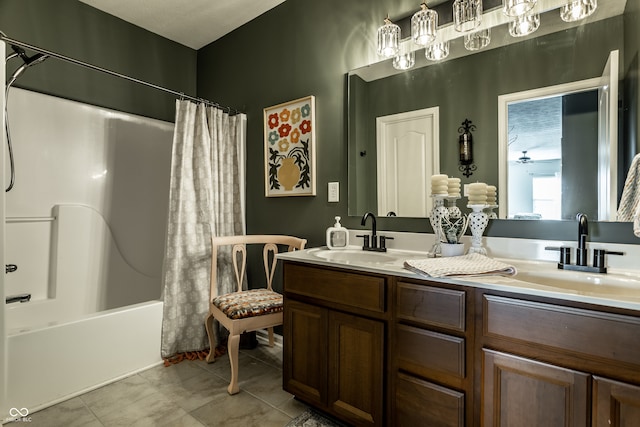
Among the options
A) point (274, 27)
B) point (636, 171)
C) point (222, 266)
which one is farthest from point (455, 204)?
point (274, 27)

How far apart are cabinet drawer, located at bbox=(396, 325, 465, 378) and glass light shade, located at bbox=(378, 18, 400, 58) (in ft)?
4.84

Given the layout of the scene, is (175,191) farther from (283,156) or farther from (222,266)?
(283,156)

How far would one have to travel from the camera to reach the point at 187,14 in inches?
101

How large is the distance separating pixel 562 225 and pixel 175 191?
224cm

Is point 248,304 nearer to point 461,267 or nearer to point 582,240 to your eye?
point 461,267

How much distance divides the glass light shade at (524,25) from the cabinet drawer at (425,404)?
155 centimetres

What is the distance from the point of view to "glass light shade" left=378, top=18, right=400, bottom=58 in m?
1.81

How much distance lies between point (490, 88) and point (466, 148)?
299 millimetres

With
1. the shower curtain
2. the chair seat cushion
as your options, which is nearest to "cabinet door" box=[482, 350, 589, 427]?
the chair seat cushion

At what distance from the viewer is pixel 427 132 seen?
174cm

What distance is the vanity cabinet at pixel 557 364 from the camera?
0.87 m

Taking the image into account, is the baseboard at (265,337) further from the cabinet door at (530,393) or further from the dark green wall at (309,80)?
the cabinet door at (530,393)

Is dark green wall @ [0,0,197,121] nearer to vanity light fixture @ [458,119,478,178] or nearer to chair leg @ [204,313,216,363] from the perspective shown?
chair leg @ [204,313,216,363]

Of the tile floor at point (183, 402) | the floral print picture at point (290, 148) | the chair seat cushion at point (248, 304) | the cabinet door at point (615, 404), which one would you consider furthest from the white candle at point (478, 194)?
the tile floor at point (183, 402)
